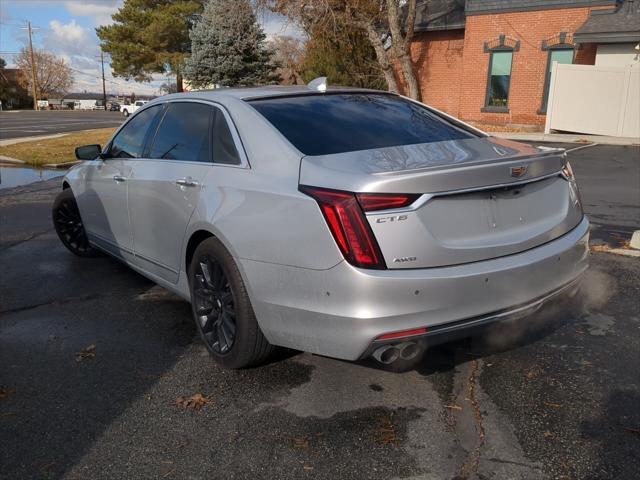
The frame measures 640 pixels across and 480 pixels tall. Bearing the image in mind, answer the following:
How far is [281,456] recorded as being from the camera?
2.70m

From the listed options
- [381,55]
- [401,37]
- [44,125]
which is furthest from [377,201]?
[44,125]

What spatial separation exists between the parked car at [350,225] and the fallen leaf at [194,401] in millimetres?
282

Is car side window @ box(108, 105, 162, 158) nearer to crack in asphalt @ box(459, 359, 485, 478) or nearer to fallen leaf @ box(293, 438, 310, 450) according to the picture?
fallen leaf @ box(293, 438, 310, 450)

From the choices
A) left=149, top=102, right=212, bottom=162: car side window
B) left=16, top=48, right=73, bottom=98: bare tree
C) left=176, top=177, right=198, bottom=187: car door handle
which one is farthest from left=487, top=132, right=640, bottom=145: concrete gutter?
left=16, top=48, right=73, bottom=98: bare tree

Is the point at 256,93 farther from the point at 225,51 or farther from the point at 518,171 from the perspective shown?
the point at 225,51

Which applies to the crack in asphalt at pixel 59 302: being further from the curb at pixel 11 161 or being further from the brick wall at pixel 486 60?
the brick wall at pixel 486 60

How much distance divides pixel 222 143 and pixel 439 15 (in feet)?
77.4

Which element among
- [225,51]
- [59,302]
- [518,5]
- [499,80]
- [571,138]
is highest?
[518,5]

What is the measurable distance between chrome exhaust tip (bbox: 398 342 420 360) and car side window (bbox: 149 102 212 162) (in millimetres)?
1727

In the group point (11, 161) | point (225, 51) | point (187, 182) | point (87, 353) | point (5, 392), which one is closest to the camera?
point (5, 392)

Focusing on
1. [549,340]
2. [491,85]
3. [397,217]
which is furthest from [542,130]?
[397,217]

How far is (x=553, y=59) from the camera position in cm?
2109

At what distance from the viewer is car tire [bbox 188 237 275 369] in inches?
128

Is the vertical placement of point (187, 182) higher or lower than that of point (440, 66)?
lower
